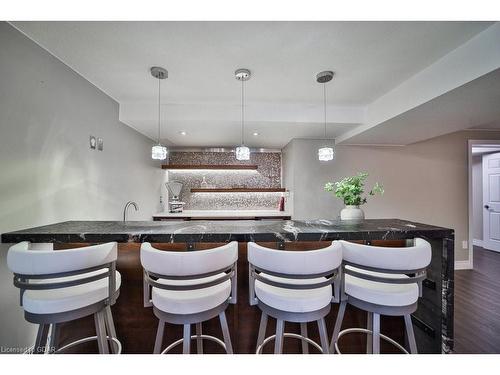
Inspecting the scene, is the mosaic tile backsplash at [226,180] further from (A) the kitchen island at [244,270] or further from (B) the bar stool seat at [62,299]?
(B) the bar stool seat at [62,299]

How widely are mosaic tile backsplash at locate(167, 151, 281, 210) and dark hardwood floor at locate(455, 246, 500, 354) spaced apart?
2868 mm

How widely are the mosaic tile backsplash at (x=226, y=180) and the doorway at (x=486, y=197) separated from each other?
13.6 ft

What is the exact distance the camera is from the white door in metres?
4.43

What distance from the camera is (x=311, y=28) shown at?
4.74ft

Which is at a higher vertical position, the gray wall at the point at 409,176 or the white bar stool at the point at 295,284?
the gray wall at the point at 409,176

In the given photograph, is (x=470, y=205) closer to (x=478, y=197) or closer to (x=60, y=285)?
(x=478, y=197)

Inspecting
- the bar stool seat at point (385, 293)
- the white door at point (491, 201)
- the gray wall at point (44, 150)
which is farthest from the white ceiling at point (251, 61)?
the white door at point (491, 201)

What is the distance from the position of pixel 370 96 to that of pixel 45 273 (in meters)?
3.17

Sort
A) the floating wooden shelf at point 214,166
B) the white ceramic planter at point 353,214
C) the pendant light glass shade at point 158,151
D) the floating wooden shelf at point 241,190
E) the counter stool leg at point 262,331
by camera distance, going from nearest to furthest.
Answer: the counter stool leg at point 262,331 < the white ceramic planter at point 353,214 < the pendant light glass shade at point 158,151 < the floating wooden shelf at point 214,166 < the floating wooden shelf at point 241,190

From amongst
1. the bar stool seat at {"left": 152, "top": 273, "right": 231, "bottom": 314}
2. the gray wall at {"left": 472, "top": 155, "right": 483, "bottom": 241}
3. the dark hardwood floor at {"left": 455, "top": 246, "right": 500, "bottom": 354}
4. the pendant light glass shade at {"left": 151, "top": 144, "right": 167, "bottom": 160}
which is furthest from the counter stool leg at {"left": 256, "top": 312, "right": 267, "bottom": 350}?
the gray wall at {"left": 472, "top": 155, "right": 483, "bottom": 241}

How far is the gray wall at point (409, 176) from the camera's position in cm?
348

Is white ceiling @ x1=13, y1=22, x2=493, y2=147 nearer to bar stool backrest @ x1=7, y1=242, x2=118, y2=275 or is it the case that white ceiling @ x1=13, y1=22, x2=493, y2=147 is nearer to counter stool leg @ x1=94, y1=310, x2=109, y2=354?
bar stool backrest @ x1=7, y1=242, x2=118, y2=275

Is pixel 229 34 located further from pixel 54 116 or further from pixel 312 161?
pixel 312 161
